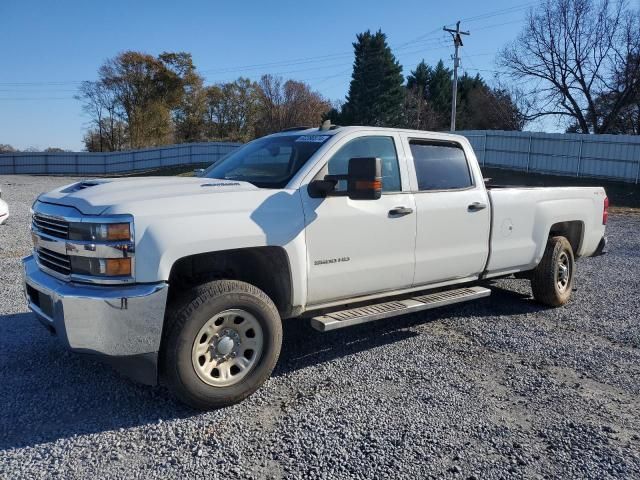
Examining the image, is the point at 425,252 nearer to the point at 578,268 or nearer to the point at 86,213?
the point at 86,213

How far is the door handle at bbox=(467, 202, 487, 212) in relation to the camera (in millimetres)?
5296

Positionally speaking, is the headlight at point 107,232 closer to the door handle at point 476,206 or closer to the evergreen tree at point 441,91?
the door handle at point 476,206

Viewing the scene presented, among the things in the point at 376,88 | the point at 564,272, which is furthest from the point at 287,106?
the point at 564,272

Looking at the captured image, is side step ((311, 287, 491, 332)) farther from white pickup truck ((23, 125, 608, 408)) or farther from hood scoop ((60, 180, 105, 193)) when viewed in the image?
hood scoop ((60, 180, 105, 193))

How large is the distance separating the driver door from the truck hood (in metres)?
0.60

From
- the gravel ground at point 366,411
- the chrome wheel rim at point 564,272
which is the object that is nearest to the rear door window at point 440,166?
the gravel ground at point 366,411

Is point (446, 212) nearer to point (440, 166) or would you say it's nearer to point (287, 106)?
point (440, 166)

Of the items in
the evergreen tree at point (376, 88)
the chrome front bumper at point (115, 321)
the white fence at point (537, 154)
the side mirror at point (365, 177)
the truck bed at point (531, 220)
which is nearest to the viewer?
the chrome front bumper at point (115, 321)

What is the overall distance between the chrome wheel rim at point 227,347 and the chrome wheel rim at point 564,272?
4160 millimetres

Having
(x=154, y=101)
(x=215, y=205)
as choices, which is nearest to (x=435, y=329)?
(x=215, y=205)

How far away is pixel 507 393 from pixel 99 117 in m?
52.4

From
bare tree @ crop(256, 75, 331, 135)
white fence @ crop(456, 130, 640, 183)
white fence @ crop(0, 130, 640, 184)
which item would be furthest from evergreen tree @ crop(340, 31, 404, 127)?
white fence @ crop(456, 130, 640, 183)

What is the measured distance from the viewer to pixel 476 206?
210 inches

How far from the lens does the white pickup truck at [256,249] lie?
3.43 metres
